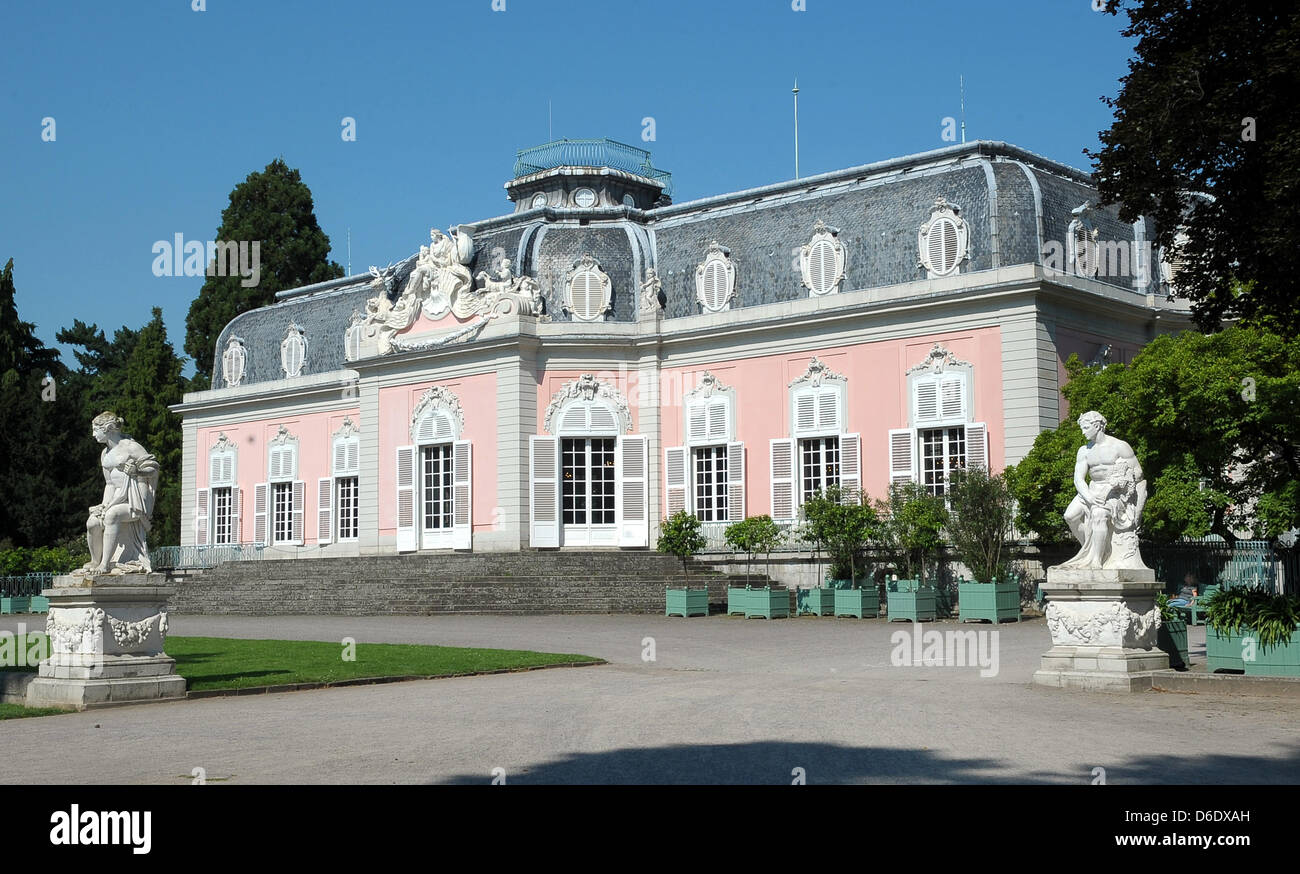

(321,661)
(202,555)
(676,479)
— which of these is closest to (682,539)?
(676,479)

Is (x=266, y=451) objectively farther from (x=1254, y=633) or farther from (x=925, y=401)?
(x=1254, y=633)

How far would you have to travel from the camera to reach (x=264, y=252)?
186 feet

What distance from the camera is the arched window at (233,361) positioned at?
145ft

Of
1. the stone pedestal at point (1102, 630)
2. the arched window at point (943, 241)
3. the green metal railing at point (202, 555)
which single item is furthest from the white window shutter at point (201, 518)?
the stone pedestal at point (1102, 630)

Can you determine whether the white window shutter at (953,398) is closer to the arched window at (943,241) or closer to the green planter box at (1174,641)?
the arched window at (943,241)

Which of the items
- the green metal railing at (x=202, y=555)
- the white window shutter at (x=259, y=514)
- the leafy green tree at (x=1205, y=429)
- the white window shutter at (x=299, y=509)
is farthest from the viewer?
the white window shutter at (x=259, y=514)

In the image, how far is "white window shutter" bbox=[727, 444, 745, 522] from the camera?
3186 cm

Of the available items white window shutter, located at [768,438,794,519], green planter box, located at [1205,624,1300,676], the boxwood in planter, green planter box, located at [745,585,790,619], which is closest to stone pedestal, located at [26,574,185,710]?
green planter box, located at [1205,624,1300,676]

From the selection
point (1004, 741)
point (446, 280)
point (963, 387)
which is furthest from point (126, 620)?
point (446, 280)

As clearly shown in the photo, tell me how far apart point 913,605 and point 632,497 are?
1008cm

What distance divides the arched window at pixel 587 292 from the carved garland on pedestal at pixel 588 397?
160cm

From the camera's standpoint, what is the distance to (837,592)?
85.0 ft

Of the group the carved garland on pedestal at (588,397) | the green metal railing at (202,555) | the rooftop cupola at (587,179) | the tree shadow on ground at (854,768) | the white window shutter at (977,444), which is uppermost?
the rooftop cupola at (587,179)

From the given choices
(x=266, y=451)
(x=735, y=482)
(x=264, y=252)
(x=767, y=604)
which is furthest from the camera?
(x=264, y=252)
